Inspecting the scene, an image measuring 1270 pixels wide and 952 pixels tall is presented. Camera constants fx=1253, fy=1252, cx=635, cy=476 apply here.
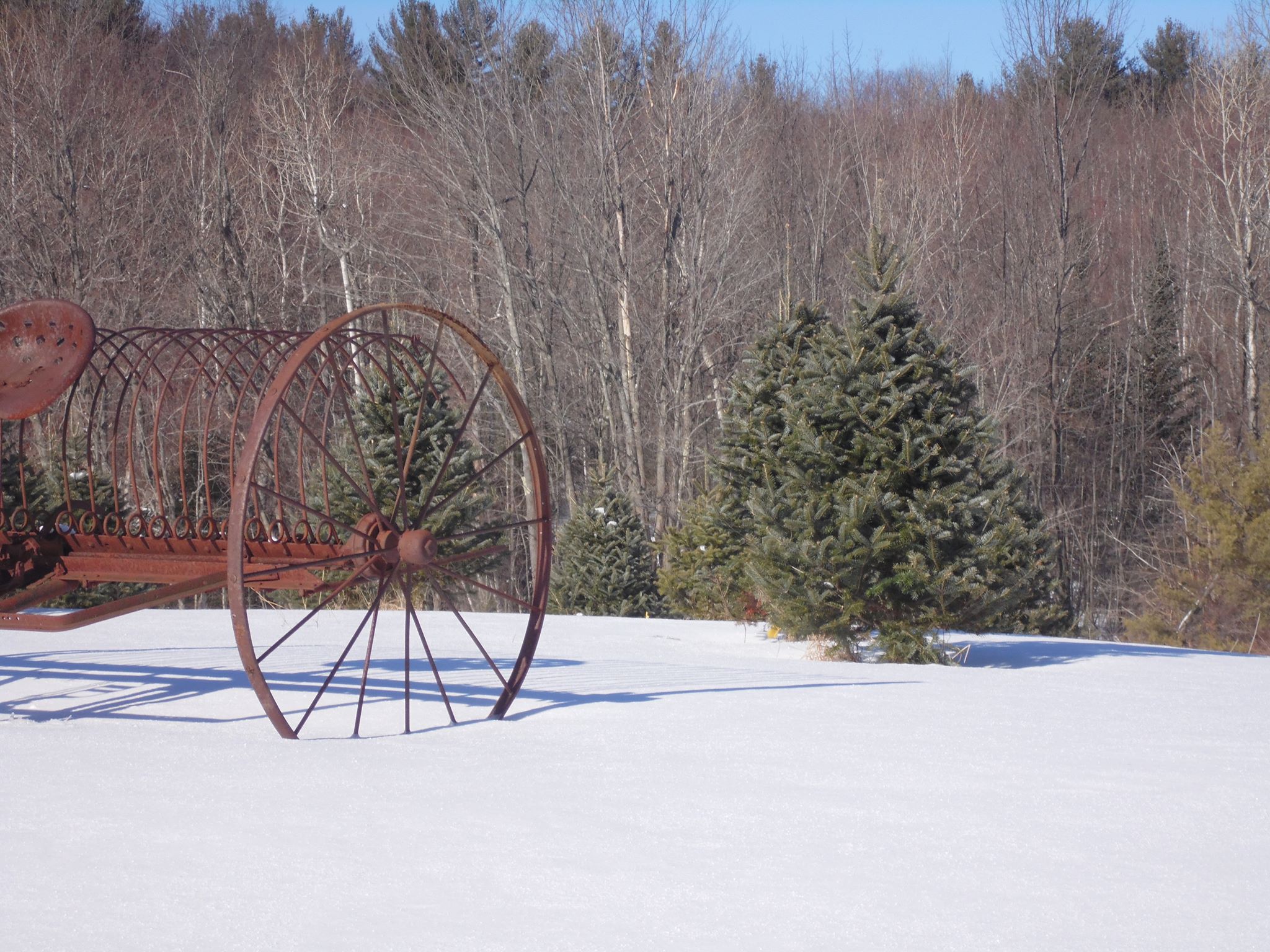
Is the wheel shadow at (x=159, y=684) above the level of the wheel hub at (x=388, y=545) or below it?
below

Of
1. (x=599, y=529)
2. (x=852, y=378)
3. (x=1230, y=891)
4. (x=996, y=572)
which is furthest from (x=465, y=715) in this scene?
(x=599, y=529)

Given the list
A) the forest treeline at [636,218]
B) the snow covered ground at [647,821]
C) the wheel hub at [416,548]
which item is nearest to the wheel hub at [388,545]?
the wheel hub at [416,548]

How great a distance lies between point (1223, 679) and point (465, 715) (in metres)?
4.95

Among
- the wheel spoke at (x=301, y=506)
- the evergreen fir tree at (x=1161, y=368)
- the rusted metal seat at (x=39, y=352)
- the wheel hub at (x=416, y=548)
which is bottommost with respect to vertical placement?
the wheel hub at (x=416, y=548)

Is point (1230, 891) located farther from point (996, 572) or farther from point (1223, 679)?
point (996, 572)

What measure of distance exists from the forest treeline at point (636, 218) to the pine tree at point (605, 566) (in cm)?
703

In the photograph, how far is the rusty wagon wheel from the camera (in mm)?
5465

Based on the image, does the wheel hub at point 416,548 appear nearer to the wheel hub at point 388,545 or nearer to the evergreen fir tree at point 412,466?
the wheel hub at point 388,545

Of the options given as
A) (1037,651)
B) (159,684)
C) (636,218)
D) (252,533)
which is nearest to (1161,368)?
(636,218)

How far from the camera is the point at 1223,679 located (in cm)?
804

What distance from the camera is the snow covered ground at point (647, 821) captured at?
3.29 meters

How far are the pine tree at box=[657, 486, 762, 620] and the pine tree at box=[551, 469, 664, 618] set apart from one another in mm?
584

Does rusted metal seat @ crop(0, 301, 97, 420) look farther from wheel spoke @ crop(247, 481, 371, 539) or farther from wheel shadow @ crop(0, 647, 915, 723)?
wheel shadow @ crop(0, 647, 915, 723)

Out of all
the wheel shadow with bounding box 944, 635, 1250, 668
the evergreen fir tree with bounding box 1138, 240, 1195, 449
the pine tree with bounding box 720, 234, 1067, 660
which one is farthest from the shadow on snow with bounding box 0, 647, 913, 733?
the evergreen fir tree with bounding box 1138, 240, 1195, 449
